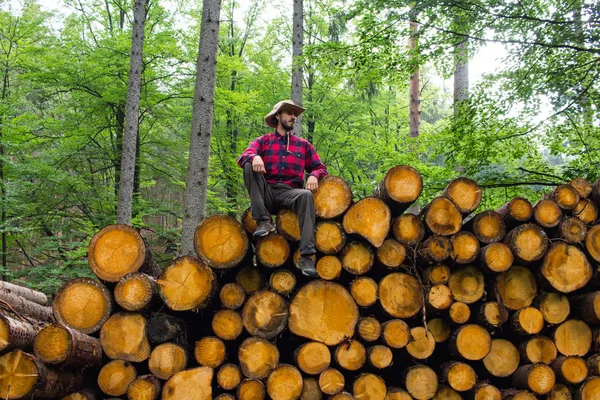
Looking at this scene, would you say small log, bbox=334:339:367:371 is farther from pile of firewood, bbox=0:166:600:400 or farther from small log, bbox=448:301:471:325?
small log, bbox=448:301:471:325

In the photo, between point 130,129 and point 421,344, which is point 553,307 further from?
point 130,129

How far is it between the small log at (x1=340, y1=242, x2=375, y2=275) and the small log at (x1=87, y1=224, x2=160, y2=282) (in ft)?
5.19

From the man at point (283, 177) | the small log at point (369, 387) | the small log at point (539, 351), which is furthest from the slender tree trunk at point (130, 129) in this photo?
the small log at point (539, 351)

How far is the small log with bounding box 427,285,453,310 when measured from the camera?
11.9ft

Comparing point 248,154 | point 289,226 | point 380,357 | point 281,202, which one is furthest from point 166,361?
point 248,154

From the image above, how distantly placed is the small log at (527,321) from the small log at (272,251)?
1.95 metres

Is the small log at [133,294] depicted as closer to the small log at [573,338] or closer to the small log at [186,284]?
the small log at [186,284]

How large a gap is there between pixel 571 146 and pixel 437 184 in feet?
6.45

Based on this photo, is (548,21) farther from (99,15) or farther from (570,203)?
(99,15)

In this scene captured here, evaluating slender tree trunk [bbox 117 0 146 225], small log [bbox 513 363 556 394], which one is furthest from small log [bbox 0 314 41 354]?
slender tree trunk [bbox 117 0 146 225]

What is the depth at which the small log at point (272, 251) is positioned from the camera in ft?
11.9

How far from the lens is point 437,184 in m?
7.07

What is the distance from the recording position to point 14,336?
117 inches

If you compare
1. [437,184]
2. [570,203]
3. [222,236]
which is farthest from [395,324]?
[437,184]
